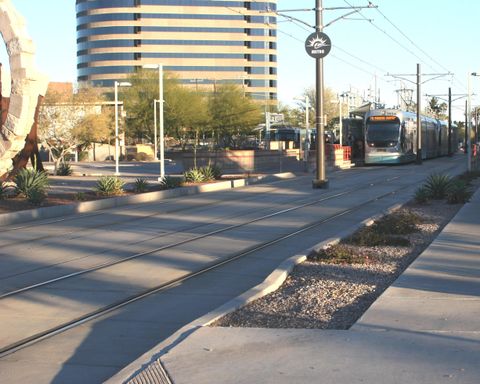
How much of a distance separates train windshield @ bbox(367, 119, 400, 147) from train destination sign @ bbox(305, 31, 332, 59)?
22889 millimetres

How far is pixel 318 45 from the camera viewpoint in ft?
100

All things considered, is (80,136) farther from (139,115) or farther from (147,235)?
(147,235)

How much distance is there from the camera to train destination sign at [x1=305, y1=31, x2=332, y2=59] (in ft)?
99.8

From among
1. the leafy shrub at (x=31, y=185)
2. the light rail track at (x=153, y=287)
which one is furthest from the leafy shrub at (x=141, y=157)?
the light rail track at (x=153, y=287)

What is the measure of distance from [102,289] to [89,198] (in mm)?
15715

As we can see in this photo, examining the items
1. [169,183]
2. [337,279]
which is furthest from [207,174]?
[337,279]

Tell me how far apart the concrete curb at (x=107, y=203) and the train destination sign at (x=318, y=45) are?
6.84 meters

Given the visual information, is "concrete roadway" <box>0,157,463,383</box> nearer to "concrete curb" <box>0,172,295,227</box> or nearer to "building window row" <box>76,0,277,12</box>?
"concrete curb" <box>0,172,295,227</box>

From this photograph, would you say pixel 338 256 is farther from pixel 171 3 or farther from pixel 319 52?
pixel 171 3

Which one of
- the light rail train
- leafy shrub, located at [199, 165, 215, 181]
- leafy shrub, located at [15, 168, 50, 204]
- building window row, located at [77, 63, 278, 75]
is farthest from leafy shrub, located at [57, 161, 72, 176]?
building window row, located at [77, 63, 278, 75]

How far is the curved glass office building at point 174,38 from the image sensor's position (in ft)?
466

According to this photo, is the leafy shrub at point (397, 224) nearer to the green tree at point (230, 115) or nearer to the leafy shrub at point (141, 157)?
the green tree at point (230, 115)

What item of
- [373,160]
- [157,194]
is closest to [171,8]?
[373,160]

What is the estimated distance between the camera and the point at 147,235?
16.5 m
